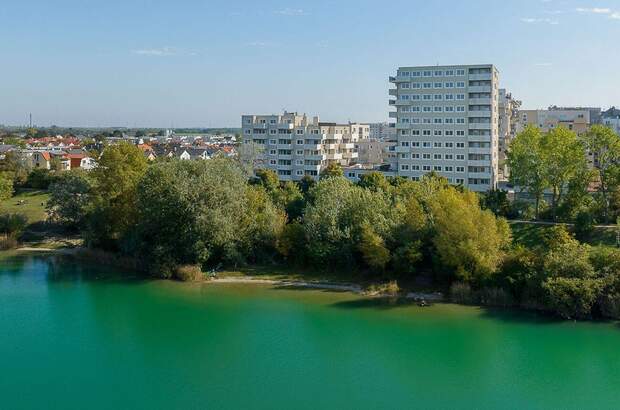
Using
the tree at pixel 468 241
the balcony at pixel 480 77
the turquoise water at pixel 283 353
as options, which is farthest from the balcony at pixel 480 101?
the turquoise water at pixel 283 353

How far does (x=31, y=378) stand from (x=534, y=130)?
1376 inches

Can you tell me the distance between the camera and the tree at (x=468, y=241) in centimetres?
2880

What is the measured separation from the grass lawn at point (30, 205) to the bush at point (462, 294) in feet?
107

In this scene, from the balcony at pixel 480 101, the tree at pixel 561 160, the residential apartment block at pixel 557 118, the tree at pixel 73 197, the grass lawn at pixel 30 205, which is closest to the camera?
the tree at pixel 561 160

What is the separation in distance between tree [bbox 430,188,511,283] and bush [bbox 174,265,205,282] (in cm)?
1261

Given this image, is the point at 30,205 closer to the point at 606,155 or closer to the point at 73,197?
the point at 73,197

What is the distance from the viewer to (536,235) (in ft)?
119

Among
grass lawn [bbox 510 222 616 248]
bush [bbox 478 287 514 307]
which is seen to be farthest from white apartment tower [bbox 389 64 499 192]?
bush [bbox 478 287 514 307]

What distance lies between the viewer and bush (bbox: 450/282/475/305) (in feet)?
94.5

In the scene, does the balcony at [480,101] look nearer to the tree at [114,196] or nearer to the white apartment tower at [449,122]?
the white apartment tower at [449,122]

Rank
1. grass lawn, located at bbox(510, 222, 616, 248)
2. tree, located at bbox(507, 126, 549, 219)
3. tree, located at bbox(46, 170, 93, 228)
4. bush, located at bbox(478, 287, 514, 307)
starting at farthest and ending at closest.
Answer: tree, located at bbox(46, 170, 93, 228) → tree, located at bbox(507, 126, 549, 219) → grass lawn, located at bbox(510, 222, 616, 248) → bush, located at bbox(478, 287, 514, 307)

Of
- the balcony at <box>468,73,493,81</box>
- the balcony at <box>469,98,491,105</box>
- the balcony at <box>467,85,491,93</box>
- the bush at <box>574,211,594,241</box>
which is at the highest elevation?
the balcony at <box>468,73,493,81</box>

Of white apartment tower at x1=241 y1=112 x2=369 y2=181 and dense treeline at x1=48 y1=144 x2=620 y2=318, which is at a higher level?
white apartment tower at x1=241 y1=112 x2=369 y2=181

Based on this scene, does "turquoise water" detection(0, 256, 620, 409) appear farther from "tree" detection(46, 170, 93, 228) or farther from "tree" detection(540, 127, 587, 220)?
"tree" detection(540, 127, 587, 220)
